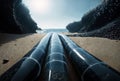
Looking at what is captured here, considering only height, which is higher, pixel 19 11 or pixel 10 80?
pixel 19 11

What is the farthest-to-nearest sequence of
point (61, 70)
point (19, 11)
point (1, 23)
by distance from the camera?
point (19, 11)
point (1, 23)
point (61, 70)

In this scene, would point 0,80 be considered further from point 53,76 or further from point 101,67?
point 101,67

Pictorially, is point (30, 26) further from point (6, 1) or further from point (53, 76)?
point (53, 76)

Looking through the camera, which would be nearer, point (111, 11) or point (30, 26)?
point (111, 11)

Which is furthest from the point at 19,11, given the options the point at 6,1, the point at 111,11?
the point at 111,11

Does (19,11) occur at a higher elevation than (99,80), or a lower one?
higher

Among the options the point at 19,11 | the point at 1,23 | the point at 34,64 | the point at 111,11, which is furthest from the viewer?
the point at 19,11

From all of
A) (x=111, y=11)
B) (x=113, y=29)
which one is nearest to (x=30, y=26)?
(x=111, y=11)

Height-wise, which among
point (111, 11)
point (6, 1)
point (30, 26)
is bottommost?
point (30, 26)

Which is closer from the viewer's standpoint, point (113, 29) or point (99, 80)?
point (99, 80)
